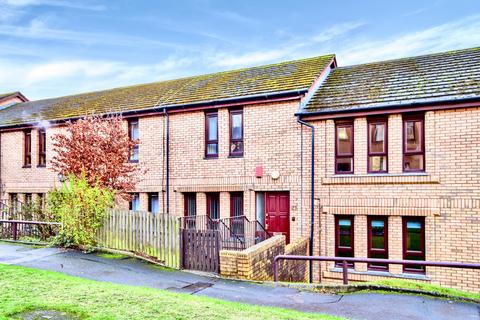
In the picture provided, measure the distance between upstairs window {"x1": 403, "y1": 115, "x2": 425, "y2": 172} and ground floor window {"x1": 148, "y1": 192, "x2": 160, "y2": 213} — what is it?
971cm

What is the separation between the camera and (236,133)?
1493 centimetres

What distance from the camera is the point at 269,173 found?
14.0 metres

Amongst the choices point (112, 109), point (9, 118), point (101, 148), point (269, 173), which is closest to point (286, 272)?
point (269, 173)

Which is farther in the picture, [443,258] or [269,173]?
[269,173]

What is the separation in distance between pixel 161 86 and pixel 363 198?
1183 cm

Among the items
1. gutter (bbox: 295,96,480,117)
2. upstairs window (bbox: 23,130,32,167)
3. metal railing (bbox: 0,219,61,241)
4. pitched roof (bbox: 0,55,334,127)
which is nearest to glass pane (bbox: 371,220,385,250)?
gutter (bbox: 295,96,480,117)

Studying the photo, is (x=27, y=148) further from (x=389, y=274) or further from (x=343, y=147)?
(x=389, y=274)

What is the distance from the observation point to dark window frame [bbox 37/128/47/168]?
63.8 feet

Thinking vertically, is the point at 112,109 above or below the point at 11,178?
above

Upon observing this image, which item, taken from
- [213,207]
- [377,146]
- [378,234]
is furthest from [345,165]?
[213,207]

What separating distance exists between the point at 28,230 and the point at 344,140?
11295mm

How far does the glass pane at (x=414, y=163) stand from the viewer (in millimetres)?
11977

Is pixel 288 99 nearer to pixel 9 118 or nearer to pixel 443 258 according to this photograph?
pixel 443 258

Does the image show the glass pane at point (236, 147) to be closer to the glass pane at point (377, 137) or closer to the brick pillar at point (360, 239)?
the glass pane at point (377, 137)
